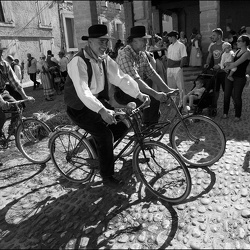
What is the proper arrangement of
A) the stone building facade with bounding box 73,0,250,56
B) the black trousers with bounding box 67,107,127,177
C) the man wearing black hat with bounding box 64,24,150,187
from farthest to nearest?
the stone building facade with bounding box 73,0,250,56 → the black trousers with bounding box 67,107,127,177 → the man wearing black hat with bounding box 64,24,150,187

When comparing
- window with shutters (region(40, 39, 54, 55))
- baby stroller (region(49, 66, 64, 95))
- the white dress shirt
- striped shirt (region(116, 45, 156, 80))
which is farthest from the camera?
window with shutters (region(40, 39, 54, 55))

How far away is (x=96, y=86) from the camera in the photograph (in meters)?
3.26

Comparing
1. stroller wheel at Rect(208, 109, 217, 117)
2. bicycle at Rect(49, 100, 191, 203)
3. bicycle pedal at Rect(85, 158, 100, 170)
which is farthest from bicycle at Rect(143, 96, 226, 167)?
stroller wheel at Rect(208, 109, 217, 117)

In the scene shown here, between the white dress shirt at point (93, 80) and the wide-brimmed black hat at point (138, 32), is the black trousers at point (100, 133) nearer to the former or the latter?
the white dress shirt at point (93, 80)

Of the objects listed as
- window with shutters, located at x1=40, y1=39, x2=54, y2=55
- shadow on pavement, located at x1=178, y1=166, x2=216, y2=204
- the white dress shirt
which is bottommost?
shadow on pavement, located at x1=178, y1=166, x2=216, y2=204

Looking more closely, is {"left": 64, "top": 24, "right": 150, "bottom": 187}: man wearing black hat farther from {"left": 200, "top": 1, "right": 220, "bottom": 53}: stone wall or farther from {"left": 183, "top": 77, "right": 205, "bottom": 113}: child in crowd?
{"left": 200, "top": 1, "right": 220, "bottom": 53}: stone wall

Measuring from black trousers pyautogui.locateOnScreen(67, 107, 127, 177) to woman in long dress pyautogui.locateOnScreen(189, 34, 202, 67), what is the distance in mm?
8709

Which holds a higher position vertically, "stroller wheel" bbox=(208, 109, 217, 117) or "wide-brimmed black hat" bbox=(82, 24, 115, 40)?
"wide-brimmed black hat" bbox=(82, 24, 115, 40)

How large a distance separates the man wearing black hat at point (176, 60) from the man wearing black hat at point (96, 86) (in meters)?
4.24

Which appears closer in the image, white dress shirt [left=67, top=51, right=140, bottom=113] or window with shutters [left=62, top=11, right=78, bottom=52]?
white dress shirt [left=67, top=51, right=140, bottom=113]

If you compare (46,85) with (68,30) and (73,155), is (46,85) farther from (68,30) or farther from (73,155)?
(68,30)

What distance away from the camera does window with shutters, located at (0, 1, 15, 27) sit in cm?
1750

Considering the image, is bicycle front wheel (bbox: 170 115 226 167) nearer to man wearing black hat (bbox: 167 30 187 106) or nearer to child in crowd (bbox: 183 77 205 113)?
child in crowd (bbox: 183 77 205 113)

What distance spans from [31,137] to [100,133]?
187cm
